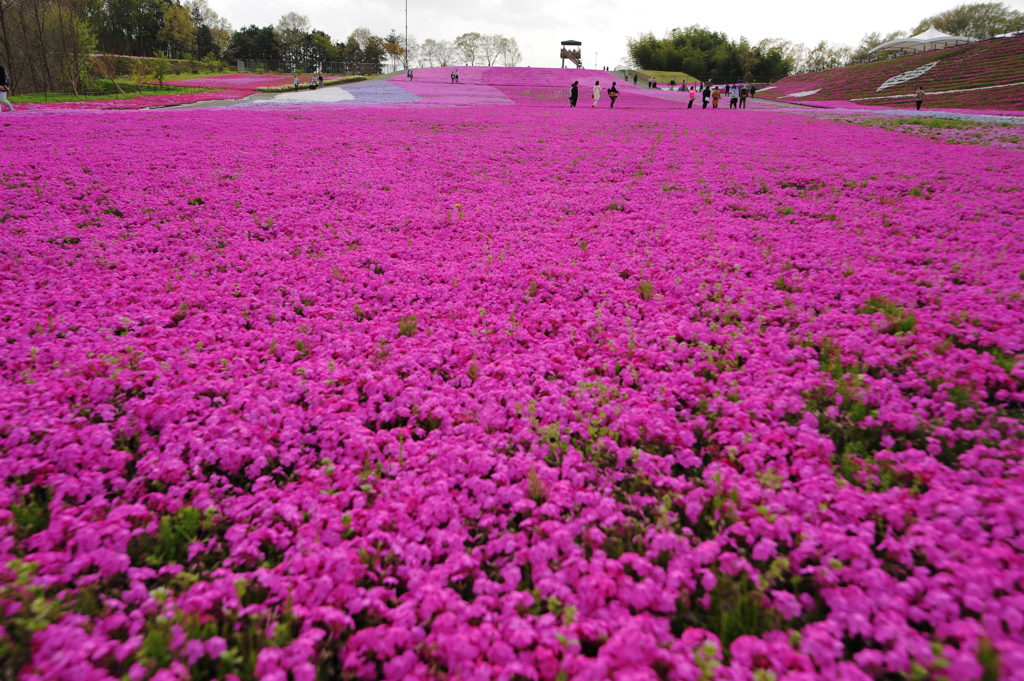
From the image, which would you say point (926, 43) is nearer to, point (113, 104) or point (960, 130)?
point (960, 130)

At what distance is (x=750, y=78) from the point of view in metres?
104

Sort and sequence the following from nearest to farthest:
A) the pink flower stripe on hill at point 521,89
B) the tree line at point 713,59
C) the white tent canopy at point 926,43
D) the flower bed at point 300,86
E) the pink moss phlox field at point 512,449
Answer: the pink moss phlox field at point 512,449 < the pink flower stripe on hill at point 521,89 < the flower bed at point 300,86 < the white tent canopy at point 926,43 < the tree line at point 713,59

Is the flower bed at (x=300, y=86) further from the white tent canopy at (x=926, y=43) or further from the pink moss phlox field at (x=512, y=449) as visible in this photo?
the white tent canopy at (x=926, y=43)

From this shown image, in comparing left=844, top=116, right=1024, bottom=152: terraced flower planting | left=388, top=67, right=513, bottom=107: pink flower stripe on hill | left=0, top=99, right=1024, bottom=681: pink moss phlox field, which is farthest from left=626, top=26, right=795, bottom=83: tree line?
left=0, top=99, right=1024, bottom=681: pink moss phlox field

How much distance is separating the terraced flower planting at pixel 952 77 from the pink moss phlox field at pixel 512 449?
41169mm

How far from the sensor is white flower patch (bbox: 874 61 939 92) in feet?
179

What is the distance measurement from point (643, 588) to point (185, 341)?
6415mm

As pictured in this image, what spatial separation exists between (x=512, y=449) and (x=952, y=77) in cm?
6728

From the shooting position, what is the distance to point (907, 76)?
55469 mm

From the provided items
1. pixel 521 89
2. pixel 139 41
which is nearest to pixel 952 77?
pixel 521 89

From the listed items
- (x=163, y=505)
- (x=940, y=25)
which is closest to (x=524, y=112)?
(x=163, y=505)

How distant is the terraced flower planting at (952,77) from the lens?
40981 mm

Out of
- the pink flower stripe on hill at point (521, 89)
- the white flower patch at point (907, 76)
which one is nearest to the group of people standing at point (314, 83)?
the pink flower stripe on hill at point (521, 89)

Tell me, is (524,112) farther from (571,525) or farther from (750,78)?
(750,78)
